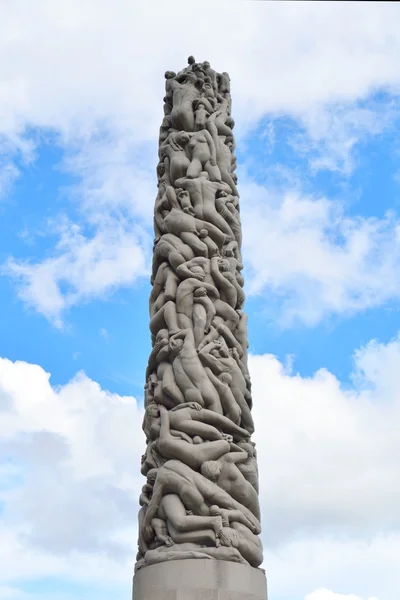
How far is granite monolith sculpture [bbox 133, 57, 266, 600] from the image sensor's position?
8.64m

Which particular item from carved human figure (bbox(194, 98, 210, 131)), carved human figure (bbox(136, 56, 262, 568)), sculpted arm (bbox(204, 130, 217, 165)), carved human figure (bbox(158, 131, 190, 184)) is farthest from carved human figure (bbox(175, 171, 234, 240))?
carved human figure (bbox(194, 98, 210, 131))

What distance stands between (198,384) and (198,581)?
247 centimetres

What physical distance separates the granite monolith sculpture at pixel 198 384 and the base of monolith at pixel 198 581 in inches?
0.4

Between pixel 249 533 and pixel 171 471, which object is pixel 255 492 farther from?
pixel 171 471

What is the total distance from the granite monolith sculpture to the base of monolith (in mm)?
11

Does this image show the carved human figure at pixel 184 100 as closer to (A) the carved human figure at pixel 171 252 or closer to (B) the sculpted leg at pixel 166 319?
(A) the carved human figure at pixel 171 252

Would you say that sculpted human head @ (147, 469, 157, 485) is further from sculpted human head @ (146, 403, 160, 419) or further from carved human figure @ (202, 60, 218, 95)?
carved human figure @ (202, 60, 218, 95)

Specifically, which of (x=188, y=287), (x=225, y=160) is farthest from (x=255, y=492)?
(x=225, y=160)

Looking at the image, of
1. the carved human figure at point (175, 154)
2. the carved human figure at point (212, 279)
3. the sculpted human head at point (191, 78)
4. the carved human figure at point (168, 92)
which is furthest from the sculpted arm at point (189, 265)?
the sculpted human head at point (191, 78)

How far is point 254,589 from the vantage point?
344 inches

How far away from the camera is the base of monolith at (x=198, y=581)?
8.34 metres

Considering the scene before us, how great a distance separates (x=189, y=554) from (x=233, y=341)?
3158 millimetres

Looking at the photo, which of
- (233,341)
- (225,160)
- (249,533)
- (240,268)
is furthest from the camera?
(225,160)

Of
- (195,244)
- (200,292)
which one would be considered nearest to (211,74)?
(195,244)
